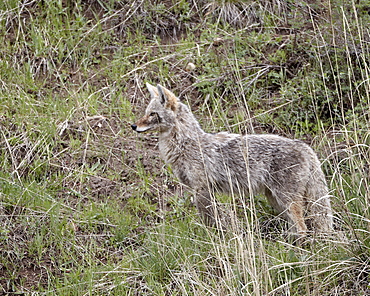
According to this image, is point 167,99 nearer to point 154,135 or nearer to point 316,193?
point 154,135

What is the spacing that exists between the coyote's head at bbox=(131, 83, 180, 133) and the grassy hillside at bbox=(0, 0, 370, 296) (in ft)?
2.36

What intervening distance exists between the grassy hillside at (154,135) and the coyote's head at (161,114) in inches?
28.4

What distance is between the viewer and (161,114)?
6.16m

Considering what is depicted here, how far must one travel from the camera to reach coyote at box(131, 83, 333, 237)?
5750 mm

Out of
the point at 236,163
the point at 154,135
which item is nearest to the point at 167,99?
the point at 236,163

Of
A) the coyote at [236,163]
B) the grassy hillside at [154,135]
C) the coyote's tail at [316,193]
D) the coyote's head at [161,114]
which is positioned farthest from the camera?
the coyote's head at [161,114]

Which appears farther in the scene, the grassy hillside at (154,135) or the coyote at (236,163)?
the coyote at (236,163)

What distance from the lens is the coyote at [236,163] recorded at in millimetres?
5750

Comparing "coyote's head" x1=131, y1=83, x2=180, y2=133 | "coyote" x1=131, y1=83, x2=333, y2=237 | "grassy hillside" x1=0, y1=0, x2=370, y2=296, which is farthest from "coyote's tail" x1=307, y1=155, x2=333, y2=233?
"coyote's head" x1=131, y1=83, x2=180, y2=133

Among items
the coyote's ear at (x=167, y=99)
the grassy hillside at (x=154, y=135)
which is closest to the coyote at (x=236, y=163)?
the coyote's ear at (x=167, y=99)

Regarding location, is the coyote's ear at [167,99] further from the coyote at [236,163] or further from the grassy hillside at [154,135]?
the grassy hillside at [154,135]

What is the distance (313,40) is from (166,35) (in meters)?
2.28

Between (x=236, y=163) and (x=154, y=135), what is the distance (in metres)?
1.78

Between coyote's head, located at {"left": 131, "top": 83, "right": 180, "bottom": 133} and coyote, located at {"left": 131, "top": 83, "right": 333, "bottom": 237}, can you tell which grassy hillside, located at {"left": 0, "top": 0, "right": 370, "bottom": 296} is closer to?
coyote, located at {"left": 131, "top": 83, "right": 333, "bottom": 237}
